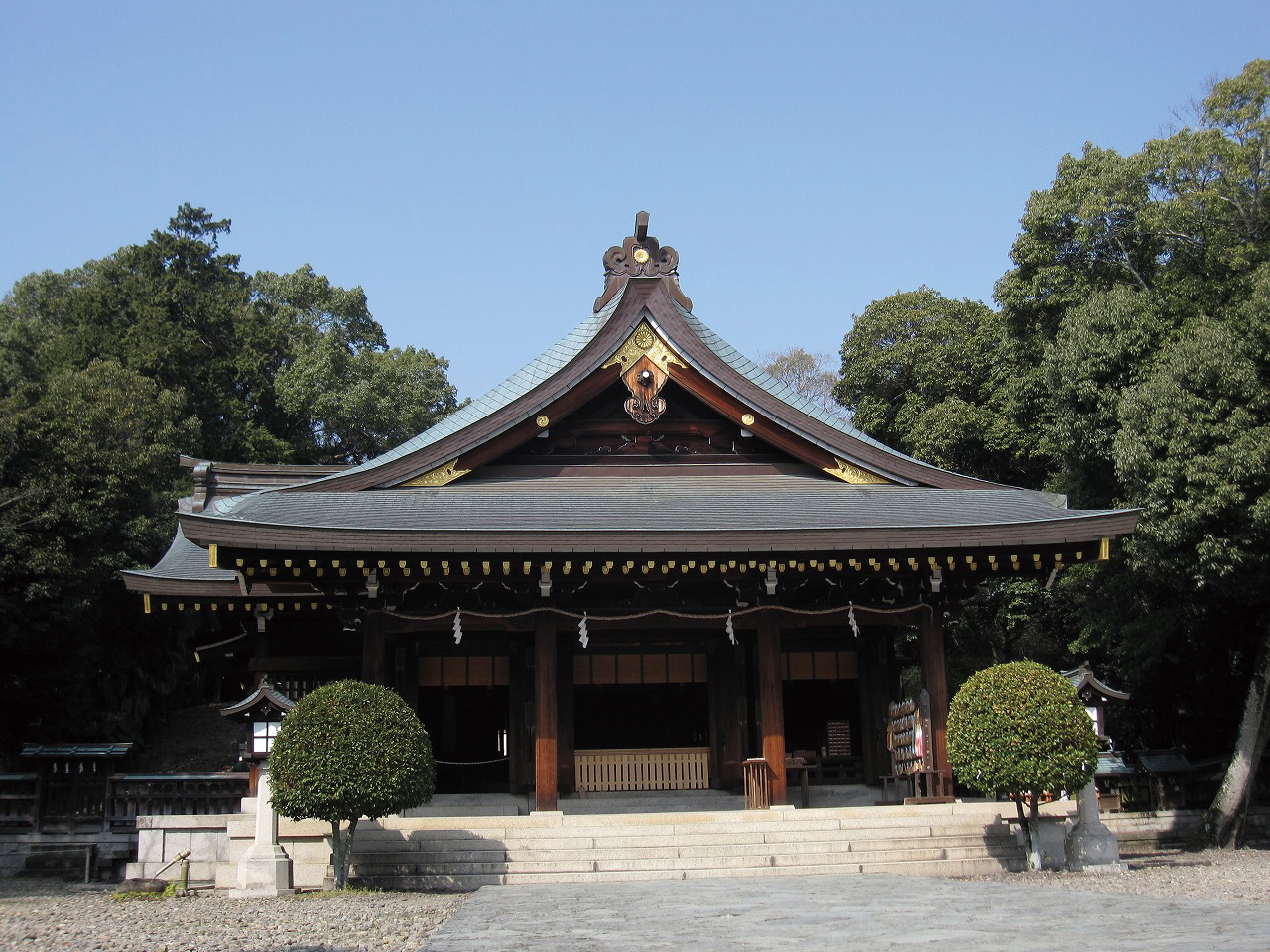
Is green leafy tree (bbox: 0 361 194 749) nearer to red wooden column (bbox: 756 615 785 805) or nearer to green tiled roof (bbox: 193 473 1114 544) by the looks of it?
green tiled roof (bbox: 193 473 1114 544)

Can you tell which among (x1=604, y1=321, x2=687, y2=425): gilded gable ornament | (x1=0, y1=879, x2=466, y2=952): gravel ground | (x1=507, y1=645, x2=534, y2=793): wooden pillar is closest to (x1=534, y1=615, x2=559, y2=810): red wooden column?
(x1=507, y1=645, x2=534, y2=793): wooden pillar

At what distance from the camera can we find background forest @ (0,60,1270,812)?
19125mm

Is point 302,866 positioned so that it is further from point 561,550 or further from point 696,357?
point 696,357

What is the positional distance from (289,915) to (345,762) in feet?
6.73

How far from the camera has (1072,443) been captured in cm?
2156

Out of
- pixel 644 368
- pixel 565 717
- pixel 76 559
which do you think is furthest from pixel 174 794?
pixel 76 559

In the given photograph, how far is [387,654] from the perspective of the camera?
18125 millimetres

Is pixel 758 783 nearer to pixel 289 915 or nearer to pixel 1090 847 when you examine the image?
pixel 1090 847

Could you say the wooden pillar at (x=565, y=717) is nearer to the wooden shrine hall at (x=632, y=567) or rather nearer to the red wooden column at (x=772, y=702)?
the wooden shrine hall at (x=632, y=567)

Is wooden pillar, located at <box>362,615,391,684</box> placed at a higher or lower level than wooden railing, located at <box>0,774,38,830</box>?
higher

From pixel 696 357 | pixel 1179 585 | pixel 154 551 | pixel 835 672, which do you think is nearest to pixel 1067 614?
pixel 1179 585

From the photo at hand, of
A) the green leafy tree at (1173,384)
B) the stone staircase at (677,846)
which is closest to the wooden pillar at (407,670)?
the stone staircase at (677,846)

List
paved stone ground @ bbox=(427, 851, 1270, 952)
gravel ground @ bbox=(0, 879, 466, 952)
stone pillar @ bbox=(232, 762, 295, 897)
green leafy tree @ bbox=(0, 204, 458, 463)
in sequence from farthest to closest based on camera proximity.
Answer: green leafy tree @ bbox=(0, 204, 458, 463), stone pillar @ bbox=(232, 762, 295, 897), gravel ground @ bbox=(0, 879, 466, 952), paved stone ground @ bbox=(427, 851, 1270, 952)

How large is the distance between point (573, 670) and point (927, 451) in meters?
19.6
